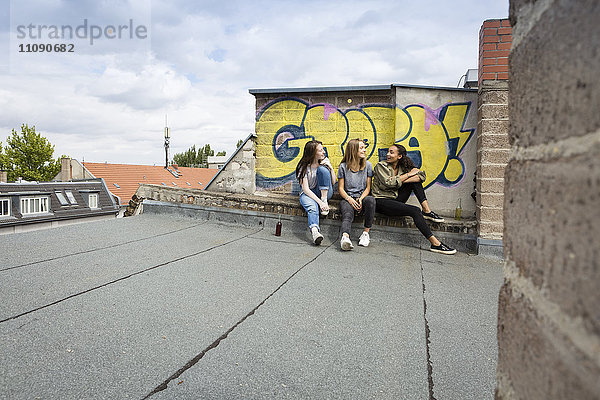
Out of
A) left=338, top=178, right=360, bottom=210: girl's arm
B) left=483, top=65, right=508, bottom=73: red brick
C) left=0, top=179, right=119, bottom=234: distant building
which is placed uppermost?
left=483, top=65, right=508, bottom=73: red brick

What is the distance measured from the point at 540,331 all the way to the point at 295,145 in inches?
275

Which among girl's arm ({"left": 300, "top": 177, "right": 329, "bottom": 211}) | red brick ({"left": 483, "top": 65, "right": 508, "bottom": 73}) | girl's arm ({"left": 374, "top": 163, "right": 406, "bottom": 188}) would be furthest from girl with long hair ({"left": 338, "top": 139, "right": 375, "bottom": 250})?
red brick ({"left": 483, "top": 65, "right": 508, "bottom": 73})

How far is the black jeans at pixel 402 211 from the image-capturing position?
5492 millimetres

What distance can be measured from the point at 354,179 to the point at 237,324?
3.68 m

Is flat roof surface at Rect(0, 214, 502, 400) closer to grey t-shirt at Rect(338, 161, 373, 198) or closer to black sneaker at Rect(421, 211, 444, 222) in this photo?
black sneaker at Rect(421, 211, 444, 222)

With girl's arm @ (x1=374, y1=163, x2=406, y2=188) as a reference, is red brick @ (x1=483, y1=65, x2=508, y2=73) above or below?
above

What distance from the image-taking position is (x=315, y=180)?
6.21 meters

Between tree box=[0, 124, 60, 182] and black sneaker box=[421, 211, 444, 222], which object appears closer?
black sneaker box=[421, 211, 444, 222]

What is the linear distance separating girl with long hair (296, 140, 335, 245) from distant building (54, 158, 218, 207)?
29.5m

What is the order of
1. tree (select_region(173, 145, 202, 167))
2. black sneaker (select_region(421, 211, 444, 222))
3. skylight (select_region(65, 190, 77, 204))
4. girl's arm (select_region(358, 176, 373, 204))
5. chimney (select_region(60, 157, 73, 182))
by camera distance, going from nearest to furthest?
black sneaker (select_region(421, 211, 444, 222)) < girl's arm (select_region(358, 176, 373, 204)) < skylight (select_region(65, 190, 77, 204)) < chimney (select_region(60, 157, 73, 182)) < tree (select_region(173, 145, 202, 167))

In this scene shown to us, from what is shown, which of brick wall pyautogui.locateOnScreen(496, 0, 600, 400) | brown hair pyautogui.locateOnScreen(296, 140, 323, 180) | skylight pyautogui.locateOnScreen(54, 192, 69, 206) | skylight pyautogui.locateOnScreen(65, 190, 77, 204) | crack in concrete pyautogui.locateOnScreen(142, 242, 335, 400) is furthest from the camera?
skylight pyautogui.locateOnScreen(65, 190, 77, 204)

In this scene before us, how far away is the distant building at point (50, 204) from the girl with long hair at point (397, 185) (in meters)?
22.1

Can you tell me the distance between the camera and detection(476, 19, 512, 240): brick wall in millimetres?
5316

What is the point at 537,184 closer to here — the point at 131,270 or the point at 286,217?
the point at 131,270
